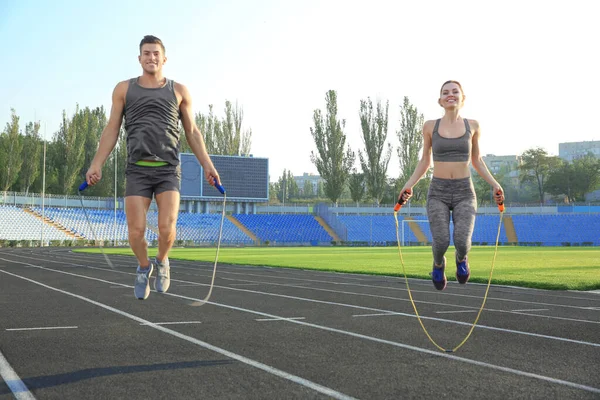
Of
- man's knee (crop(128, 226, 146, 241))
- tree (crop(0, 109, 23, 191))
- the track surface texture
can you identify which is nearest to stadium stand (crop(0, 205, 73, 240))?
tree (crop(0, 109, 23, 191))

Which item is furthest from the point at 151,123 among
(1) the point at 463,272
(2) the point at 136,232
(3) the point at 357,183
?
(3) the point at 357,183

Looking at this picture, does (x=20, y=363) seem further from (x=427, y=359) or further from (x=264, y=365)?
(x=427, y=359)

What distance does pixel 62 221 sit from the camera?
210 feet

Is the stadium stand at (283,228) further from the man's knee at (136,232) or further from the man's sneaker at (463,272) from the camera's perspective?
the man's knee at (136,232)

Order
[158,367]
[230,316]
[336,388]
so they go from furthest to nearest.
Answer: [230,316]
[158,367]
[336,388]

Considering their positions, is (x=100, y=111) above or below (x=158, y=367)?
above

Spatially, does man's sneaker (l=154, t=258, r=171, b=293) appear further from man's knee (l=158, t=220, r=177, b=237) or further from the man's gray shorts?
the man's gray shorts

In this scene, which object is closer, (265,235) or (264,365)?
(264,365)

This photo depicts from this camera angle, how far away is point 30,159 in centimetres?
6962

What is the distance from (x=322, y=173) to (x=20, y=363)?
73.0m

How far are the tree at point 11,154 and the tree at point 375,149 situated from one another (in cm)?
3701

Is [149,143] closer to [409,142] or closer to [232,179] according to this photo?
[232,179]

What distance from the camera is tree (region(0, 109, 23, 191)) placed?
224ft

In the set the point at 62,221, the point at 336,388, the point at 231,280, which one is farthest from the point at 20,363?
the point at 62,221
